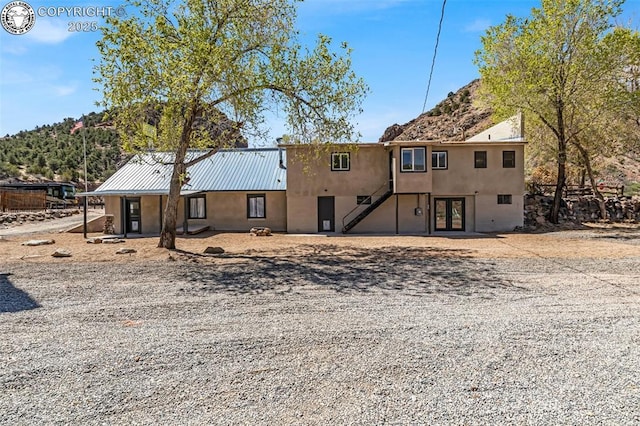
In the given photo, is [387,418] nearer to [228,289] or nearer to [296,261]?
[228,289]

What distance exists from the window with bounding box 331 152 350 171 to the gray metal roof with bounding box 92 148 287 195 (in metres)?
2.96

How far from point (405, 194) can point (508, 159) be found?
5699mm

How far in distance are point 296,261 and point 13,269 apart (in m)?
7.36

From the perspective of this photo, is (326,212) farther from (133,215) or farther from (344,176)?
(133,215)

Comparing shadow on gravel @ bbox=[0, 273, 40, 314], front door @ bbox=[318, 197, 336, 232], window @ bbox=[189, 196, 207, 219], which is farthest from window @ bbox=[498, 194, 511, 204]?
shadow on gravel @ bbox=[0, 273, 40, 314]

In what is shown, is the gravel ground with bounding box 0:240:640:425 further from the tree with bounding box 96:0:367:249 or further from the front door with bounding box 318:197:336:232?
the front door with bounding box 318:197:336:232

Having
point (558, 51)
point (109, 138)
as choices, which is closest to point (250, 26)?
point (558, 51)

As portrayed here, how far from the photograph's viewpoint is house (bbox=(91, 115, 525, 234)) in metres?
22.3

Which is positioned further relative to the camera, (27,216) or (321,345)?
(27,216)

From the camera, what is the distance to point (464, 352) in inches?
202

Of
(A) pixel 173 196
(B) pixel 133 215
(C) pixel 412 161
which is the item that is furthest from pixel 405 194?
(B) pixel 133 215

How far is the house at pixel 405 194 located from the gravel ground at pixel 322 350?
1273cm

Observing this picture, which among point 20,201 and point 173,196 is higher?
point 20,201

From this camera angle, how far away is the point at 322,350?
5219 millimetres
